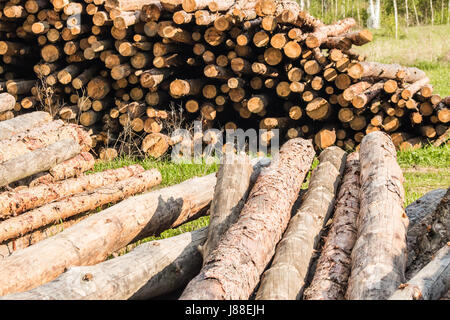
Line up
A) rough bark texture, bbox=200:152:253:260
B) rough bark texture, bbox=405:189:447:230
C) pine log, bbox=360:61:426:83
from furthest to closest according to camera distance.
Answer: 1. pine log, bbox=360:61:426:83
2. rough bark texture, bbox=405:189:447:230
3. rough bark texture, bbox=200:152:253:260

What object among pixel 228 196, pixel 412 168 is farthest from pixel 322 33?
pixel 228 196

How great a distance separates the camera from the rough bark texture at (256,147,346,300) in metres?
3.28

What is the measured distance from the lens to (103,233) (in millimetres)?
4066

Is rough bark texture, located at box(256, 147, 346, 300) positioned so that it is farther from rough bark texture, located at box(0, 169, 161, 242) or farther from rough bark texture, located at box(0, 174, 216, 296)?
rough bark texture, located at box(0, 169, 161, 242)

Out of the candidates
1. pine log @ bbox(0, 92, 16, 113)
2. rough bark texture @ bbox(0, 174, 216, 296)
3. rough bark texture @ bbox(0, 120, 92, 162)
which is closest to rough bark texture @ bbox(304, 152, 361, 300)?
rough bark texture @ bbox(0, 174, 216, 296)

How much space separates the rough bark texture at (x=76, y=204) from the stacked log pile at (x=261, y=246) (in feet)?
2.67

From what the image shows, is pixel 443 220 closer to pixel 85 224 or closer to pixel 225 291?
pixel 225 291

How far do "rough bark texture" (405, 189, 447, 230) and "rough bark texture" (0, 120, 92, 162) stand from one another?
11.7ft

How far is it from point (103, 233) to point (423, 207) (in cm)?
270

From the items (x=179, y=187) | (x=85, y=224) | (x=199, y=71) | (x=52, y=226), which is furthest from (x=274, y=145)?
(x=85, y=224)

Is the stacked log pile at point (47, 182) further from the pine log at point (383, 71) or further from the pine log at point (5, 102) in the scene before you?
the pine log at point (383, 71)

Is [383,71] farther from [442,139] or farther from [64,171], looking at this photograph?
[64,171]

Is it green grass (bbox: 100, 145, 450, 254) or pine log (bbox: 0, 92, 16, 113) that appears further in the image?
pine log (bbox: 0, 92, 16, 113)

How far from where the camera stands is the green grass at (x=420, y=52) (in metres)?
17.8
